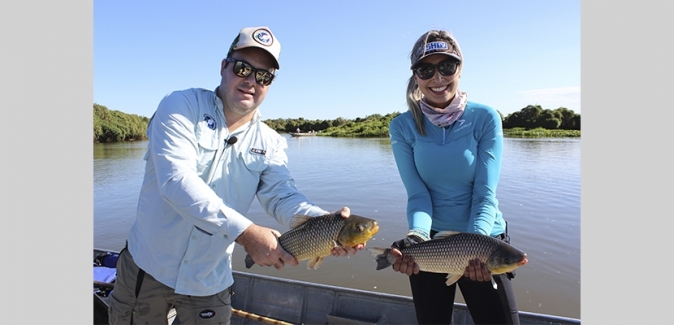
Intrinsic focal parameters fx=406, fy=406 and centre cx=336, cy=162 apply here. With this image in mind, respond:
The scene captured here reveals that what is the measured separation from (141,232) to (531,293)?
7169 mm

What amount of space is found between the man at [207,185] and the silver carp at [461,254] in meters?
0.52

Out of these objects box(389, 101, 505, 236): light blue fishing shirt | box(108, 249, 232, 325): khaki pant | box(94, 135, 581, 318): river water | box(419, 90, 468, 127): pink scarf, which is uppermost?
box(419, 90, 468, 127): pink scarf

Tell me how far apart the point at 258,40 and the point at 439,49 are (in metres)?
1.33

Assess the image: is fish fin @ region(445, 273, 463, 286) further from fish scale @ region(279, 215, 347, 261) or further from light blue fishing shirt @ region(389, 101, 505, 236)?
fish scale @ region(279, 215, 347, 261)

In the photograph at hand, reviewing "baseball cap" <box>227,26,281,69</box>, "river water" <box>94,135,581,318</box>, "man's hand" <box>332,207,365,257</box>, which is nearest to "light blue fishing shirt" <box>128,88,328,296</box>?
"man's hand" <box>332,207,365,257</box>

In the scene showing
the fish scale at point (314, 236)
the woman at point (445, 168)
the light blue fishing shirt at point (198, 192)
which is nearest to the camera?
the light blue fishing shirt at point (198, 192)

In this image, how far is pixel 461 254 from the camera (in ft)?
9.48

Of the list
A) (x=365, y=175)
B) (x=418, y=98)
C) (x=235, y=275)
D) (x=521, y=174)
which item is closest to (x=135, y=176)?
(x=365, y=175)

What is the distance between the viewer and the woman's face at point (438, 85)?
3.09 m

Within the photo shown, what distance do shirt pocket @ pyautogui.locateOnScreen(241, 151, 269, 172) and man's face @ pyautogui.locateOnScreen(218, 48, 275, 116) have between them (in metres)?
0.31

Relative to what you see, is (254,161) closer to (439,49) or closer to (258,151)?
(258,151)

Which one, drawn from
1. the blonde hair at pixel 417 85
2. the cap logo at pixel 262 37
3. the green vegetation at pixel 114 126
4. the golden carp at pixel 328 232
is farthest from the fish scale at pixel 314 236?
the green vegetation at pixel 114 126

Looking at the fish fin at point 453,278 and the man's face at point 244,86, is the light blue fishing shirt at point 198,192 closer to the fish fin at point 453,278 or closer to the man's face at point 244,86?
the man's face at point 244,86

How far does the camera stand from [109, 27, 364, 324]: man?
2.66m
